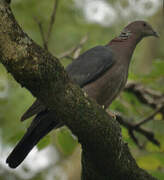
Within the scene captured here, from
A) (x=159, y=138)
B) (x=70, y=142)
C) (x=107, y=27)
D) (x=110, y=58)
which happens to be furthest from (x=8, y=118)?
(x=107, y=27)

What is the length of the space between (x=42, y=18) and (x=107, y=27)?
151 cm

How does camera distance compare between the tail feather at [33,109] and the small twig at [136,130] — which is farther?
the small twig at [136,130]

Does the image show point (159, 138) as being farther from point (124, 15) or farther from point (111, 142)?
point (124, 15)

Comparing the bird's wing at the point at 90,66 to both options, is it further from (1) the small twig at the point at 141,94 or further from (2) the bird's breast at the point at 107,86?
(1) the small twig at the point at 141,94

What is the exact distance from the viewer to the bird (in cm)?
438

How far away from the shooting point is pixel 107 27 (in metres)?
8.01

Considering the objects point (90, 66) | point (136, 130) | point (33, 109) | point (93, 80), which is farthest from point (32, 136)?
point (136, 130)

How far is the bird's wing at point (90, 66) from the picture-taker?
5.06 metres

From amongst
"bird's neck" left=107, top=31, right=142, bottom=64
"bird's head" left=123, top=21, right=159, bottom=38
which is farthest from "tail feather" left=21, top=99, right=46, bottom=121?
"bird's head" left=123, top=21, right=159, bottom=38

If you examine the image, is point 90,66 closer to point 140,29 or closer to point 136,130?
point 136,130

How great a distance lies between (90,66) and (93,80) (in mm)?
227

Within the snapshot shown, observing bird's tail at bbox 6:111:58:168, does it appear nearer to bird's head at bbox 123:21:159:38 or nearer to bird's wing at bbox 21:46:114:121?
bird's wing at bbox 21:46:114:121

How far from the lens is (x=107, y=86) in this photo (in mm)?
5059

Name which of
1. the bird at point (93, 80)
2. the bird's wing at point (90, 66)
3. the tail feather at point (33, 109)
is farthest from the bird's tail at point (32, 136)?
the bird's wing at point (90, 66)
